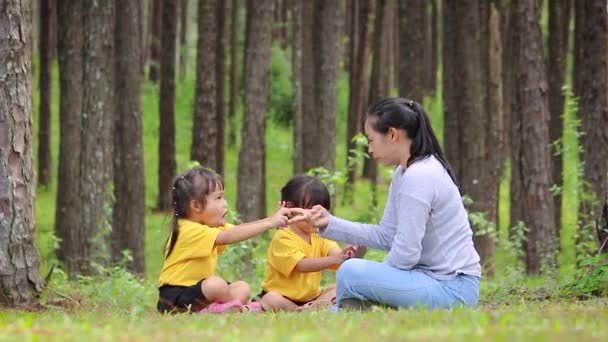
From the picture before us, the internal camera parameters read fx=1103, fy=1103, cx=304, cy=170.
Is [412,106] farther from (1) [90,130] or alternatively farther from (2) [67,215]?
(2) [67,215]

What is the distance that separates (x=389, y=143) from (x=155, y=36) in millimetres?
25694

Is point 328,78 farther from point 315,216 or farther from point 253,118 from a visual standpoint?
point 315,216

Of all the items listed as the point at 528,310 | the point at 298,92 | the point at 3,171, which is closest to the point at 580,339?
the point at 528,310

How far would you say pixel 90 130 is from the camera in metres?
15.5

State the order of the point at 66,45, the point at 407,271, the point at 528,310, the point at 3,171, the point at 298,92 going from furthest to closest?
the point at 298,92, the point at 66,45, the point at 3,171, the point at 407,271, the point at 528,310

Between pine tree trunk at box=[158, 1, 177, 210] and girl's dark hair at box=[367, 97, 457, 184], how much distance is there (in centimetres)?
1442

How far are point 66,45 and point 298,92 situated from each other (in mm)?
7338

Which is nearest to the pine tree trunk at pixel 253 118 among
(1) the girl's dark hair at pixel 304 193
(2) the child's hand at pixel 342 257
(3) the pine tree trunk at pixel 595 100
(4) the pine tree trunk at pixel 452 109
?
(4) the pine tree trunk at pixel 452 109

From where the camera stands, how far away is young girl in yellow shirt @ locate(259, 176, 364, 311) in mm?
9586

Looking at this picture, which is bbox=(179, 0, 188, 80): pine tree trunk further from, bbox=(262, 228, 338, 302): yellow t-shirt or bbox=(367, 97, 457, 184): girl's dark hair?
bbox=(367, 97, 457, 184): girl's dark hair

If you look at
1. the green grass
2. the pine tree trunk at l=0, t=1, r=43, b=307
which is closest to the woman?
the green grass

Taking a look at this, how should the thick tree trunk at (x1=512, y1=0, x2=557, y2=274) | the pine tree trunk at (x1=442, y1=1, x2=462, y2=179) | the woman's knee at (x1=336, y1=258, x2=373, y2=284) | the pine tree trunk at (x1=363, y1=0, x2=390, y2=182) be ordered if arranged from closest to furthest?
the woman's knee at (x1=336, y1=258, x2=373, y2=284) → the thick tree trunk at (x1=512, y1=0, x2=557, y2=274) → the pine tree trunk at (x1=442, y1=1, x2=462, y2=179) → the pine tree trunk at (x1=363, y1=0, x2=390, y2=182)

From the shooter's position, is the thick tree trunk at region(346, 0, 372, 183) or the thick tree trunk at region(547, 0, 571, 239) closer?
the thick tree trunk at region(547, 0, 571, 239)

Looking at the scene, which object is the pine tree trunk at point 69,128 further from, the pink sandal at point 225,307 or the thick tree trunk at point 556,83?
the thick tree trunk at point 556,83
